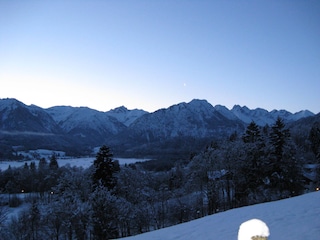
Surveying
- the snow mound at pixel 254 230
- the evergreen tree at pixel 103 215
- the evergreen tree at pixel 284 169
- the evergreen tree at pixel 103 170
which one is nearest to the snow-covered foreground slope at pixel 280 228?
the snow mound at pixel 254 230

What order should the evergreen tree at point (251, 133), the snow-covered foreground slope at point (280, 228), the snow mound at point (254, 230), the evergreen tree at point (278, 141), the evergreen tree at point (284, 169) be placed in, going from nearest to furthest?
the snow mound at point (254, 230)
the snow-covered foreground slope at point (280, 228)
the evergreen tree at point (284, 169)
the evergreen tree at point (278, 141)
the evergreen tree at point (251, 133)

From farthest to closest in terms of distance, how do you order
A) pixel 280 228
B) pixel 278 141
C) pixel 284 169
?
pixel 278 141
pixel 284 169
pixel 280 228

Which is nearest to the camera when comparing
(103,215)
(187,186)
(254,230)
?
(254,230)

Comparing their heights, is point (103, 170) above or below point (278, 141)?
below

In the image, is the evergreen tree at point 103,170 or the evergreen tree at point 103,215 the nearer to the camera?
the evergreen tree at point 103,215

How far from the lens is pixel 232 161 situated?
38.2 m

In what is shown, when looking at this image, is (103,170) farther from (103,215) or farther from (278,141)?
(278,141)

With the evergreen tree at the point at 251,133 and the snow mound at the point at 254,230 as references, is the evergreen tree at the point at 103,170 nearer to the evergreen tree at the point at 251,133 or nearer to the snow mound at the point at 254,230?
the evergreen tree at the point at 251,133

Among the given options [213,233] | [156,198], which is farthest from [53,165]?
[213,233]

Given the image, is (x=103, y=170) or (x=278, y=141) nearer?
(x=278, y=141)

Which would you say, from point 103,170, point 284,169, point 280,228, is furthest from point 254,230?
point 284,169

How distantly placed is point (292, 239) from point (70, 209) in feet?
94.1

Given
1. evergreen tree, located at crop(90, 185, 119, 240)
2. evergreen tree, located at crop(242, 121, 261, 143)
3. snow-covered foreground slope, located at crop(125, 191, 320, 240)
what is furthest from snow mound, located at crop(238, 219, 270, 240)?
evergreen tree, located at crop(242, 121, 261, 143)

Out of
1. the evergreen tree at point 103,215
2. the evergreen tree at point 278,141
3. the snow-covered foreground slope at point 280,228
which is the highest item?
the evergreen tree at point 278,141
